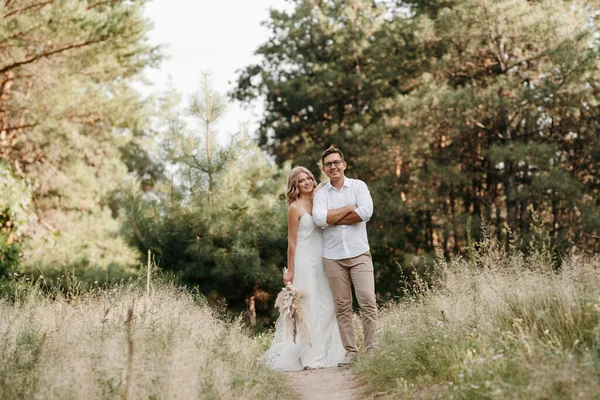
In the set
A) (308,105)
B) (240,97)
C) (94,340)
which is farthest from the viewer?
(240,97)

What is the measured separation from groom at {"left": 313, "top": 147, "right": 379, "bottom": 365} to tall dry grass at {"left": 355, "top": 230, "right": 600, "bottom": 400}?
42 centimetres

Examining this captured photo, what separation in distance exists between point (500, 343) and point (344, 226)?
7.32ft

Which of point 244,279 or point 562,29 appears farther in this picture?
point 562,29

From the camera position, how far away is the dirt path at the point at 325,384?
4.86 meters

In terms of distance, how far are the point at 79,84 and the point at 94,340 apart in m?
13.7

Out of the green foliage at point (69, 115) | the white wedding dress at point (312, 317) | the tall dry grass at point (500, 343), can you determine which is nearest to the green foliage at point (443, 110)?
the green foliage at point (69, 115)

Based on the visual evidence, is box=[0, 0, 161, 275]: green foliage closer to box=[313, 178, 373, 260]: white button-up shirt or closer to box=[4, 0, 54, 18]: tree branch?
box=[4, 0, 54, 18]: tree branch

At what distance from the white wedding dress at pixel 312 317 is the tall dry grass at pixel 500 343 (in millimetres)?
817

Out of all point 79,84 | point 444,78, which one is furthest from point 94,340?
point 444,78

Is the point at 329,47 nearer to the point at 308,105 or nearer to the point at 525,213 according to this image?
the point at 308,105

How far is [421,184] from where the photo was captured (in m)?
19.3

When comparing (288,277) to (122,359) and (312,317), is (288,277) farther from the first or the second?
(122,359)

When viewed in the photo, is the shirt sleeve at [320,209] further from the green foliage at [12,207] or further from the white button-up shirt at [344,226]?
the green foliage at [12,207]

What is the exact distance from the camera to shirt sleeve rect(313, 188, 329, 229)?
18.9 feet
